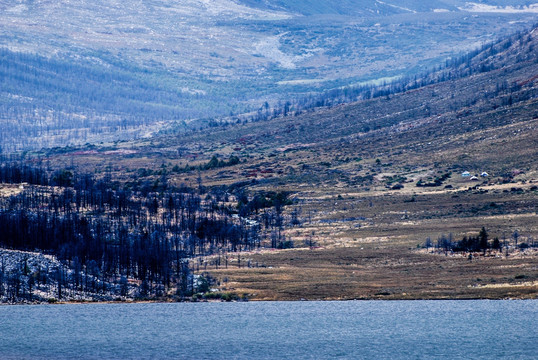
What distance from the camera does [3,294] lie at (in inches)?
2329

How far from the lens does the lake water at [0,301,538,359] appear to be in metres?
47.2

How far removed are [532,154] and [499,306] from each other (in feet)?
226

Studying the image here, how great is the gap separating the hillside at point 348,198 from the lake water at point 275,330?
13.4 feet

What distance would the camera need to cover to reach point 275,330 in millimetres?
52531

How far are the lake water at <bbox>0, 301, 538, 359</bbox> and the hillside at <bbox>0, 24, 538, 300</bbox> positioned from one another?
4099 mm

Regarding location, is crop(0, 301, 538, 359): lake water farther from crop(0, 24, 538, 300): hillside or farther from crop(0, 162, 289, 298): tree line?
crop(0, 162, 289, 298): tree line

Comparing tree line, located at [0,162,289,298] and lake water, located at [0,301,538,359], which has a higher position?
tree line, located at [0,162,289,298]

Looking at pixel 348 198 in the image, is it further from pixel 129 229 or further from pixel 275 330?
pixel 275 330

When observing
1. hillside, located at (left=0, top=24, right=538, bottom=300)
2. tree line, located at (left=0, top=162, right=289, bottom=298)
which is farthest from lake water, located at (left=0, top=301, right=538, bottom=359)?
tree line, located at (left=0, top=162, right=289, bottom=298)

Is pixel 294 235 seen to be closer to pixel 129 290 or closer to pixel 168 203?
pixel 168 203

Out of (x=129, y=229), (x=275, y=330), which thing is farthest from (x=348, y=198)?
(x=275, y=330)

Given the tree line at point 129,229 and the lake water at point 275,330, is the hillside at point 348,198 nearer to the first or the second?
the tree line at point 129,229

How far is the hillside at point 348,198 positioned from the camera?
220ft

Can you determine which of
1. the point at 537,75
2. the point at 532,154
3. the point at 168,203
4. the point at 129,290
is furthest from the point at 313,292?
the point at 537,75
